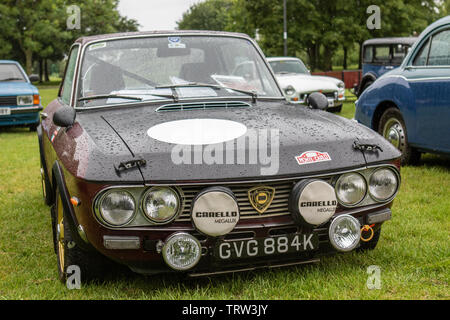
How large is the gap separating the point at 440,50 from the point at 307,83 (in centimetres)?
804

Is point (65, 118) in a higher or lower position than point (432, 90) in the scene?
higher

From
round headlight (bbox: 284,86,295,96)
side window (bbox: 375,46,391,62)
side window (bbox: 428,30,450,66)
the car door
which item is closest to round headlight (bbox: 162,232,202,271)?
the car door

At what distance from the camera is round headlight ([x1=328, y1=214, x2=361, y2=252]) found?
2.94 metres

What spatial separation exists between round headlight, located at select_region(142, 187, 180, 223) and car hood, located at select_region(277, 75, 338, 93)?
1120 cm

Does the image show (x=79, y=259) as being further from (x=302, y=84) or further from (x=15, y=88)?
(x=302, y=84)

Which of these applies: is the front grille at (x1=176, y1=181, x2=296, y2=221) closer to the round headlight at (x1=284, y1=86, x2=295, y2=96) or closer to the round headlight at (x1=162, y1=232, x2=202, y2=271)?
the round headlight at (x1=162, y1=232, x2=202, y2=271)

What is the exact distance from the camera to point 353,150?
3.08 meters

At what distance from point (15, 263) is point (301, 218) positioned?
6.92ft

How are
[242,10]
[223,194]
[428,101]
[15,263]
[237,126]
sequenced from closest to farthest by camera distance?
[223,194] < [237,126] < [15,263] < [428,101] < [242,10]

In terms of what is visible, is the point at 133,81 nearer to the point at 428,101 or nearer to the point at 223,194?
the point at 223,194

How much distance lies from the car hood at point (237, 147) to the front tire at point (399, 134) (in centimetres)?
343

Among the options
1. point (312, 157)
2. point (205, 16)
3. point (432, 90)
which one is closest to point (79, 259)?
point (312, 157)

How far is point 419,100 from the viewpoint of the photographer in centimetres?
621
